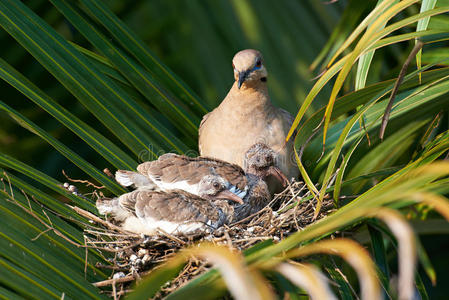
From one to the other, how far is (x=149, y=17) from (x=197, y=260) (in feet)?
7.69

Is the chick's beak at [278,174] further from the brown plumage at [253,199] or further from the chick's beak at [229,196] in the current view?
the chick's beak at [229,196]

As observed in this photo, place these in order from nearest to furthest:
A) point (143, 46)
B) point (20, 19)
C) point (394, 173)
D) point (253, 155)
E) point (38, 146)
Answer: point (394, 173), point (20, 19), point (143, 46), point (253, 155), point (38, 146)

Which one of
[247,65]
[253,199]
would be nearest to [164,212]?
[253,199]

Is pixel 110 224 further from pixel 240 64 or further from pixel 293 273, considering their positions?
pixel 293 273

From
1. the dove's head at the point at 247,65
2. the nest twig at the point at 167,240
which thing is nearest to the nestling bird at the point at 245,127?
the dove's head at the point at 247,65

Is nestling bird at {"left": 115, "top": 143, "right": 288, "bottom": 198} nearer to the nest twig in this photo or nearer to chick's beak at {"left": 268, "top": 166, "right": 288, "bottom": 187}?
chick's beak at {"left": 268, "top": 166, "right": 288, "bottom": 187}

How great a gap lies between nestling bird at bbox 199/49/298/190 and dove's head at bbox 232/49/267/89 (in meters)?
0.03

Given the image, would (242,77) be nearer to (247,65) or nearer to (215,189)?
(247,65)

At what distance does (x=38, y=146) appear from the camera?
403 centimetres

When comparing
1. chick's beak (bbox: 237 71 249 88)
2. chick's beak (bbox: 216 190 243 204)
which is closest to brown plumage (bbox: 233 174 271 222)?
chick's beak (bbox: 216 190 243 204)

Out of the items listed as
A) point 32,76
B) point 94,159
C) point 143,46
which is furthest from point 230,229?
point 32,76

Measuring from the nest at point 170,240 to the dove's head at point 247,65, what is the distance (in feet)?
2.76

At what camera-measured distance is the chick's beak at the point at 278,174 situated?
3794 millimetres

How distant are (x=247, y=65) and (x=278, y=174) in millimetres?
733
